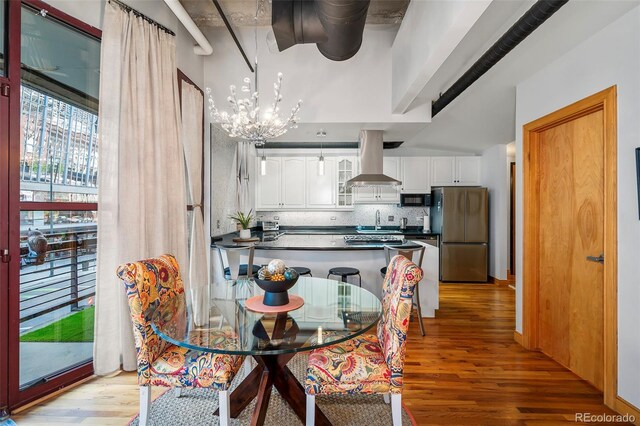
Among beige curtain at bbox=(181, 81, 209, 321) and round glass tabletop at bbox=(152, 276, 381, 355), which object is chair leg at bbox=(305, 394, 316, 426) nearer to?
round glass tabletop at bbox=(152, 276, 381, 355)

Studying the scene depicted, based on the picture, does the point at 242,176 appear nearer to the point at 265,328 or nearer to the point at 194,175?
the point at 194,175

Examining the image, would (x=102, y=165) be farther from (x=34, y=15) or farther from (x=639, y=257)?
(x=639, y=257)

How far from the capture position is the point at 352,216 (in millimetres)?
5918

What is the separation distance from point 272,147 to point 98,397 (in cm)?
434

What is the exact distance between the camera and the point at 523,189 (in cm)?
284

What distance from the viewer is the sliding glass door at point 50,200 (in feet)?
6.01

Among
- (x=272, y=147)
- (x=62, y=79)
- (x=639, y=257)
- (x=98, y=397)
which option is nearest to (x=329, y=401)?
(x=98, y=397)

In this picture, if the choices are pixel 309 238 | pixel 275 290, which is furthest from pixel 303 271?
pixel 275 290

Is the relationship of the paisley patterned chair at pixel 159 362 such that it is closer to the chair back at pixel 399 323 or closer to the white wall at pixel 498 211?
the chair back at pixel 399 323

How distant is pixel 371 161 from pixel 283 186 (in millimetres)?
2051

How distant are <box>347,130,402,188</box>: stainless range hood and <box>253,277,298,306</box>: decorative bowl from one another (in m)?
2.59

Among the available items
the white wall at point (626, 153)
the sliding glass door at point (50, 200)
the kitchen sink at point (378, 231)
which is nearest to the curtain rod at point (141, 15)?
the sliding glass door at point (50, 200)

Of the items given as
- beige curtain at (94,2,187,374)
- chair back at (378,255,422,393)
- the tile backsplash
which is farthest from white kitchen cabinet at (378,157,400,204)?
chair back at (378,255,422,393)

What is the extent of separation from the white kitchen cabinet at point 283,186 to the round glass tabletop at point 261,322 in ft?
11.7
